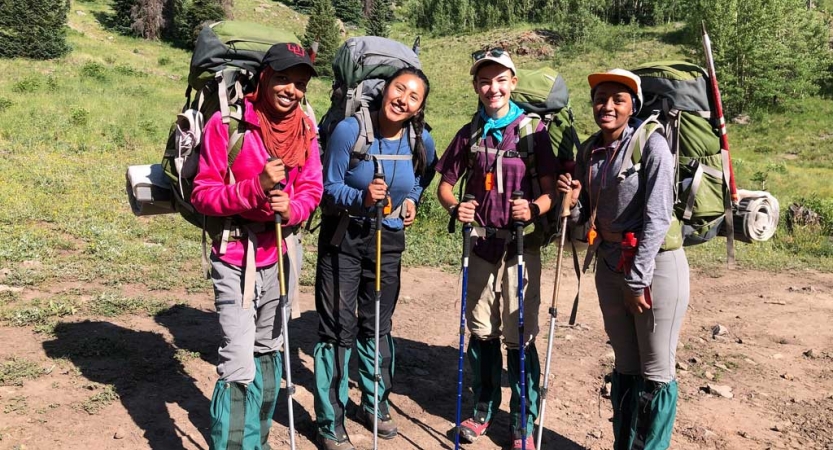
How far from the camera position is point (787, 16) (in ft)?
147

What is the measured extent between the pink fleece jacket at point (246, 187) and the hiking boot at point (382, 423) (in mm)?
1671

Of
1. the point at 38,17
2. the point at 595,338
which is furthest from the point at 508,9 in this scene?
the point at 595,338

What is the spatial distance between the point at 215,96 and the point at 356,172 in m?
1.00

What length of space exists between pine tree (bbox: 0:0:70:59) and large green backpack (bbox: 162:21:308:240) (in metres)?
33.2

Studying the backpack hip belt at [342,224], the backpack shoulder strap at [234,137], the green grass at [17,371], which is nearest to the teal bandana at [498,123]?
the backpack hip belt at [342,224]

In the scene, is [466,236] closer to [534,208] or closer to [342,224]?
[534,208]

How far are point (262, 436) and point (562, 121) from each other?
287cm

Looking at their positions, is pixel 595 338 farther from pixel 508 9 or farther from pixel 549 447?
pixel 508 9

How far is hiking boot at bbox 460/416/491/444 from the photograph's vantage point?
15.4ft

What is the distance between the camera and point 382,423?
15.8 feet

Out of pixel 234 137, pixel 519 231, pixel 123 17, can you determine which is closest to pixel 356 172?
pixel 234 137

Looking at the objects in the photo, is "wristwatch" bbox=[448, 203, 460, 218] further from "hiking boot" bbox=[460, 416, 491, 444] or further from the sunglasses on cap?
"hiking boot" bbox=[460, 416, 491, 444]

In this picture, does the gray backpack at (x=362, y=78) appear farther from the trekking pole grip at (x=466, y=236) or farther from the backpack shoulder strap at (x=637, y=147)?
the backpack shoulder strap at (x=637, y=147)

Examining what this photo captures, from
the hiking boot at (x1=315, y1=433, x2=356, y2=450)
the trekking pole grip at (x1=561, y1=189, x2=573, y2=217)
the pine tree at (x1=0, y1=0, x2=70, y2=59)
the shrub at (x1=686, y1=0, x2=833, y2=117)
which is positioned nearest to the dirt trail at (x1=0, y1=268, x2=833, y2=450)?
the hiking boot at (x1=315, y1=433, x2=356, y2=450)
